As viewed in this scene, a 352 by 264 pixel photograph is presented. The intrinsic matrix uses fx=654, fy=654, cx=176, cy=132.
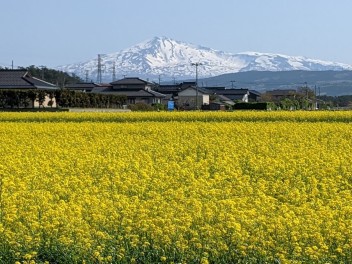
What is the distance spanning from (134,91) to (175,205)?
90.1 m

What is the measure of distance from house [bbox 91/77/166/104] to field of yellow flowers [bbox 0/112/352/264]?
2972 inches

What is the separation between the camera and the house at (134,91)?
92625 millimetres

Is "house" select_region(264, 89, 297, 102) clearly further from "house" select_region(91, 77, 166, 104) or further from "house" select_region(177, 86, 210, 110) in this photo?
"house" select_region(91, 77, 166, 104)

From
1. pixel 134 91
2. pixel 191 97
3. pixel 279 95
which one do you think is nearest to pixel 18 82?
pixel 134 91

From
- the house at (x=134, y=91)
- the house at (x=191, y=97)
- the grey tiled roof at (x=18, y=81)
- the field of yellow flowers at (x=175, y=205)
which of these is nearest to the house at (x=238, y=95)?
the house at (x=134, y=91)

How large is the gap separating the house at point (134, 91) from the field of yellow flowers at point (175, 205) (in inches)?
2972

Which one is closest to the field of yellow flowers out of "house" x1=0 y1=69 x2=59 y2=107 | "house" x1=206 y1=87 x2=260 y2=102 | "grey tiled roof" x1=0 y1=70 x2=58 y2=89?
"house" x1=0 y1=69 x2=59 y2=107

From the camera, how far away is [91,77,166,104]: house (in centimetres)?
9262

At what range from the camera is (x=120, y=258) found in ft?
22.1


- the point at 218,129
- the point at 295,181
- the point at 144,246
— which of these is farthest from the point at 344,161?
the point at 218,129

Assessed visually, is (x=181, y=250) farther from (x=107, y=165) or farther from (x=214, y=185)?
(x=107, y=165)

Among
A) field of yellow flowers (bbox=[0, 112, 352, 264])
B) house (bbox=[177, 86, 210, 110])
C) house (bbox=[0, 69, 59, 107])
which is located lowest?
field of yellow flowers (bbox=[0, 112, 352, 264])

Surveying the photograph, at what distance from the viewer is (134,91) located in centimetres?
9812

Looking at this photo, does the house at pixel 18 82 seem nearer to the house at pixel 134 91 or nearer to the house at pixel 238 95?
the house at pixel 134 91
